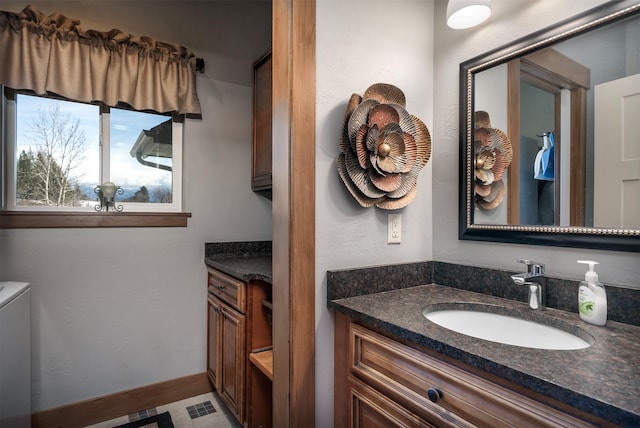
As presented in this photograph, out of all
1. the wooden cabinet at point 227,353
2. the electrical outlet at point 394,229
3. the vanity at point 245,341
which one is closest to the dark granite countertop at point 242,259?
the vanity at point 245,341

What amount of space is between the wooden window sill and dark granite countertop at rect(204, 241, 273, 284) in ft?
0.94

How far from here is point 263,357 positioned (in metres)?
1.65

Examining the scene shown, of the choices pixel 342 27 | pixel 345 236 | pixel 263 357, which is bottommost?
pixel 263 357

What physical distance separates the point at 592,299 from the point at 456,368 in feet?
1.55

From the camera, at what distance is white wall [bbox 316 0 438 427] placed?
1191mm

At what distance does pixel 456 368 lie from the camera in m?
0.80

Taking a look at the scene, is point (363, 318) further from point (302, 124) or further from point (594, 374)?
point (302, 124)

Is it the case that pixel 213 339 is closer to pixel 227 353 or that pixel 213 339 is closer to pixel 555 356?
pixel 227 353

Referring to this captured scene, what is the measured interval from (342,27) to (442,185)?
0.76 metres

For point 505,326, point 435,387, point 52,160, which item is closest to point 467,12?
point 505,326

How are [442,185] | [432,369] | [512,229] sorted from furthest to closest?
[442,185] < [512,229] < [432,369]

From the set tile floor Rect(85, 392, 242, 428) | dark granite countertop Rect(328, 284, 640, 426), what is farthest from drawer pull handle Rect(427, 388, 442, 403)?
tile floor Rect(85, 392, 242, 428)

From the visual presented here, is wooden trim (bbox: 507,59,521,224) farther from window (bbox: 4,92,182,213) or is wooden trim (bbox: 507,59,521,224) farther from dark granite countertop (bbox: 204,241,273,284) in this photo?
window (bbox: 4,92,182,213)

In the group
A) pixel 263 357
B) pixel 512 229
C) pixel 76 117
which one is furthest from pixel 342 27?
pixel 76 117
